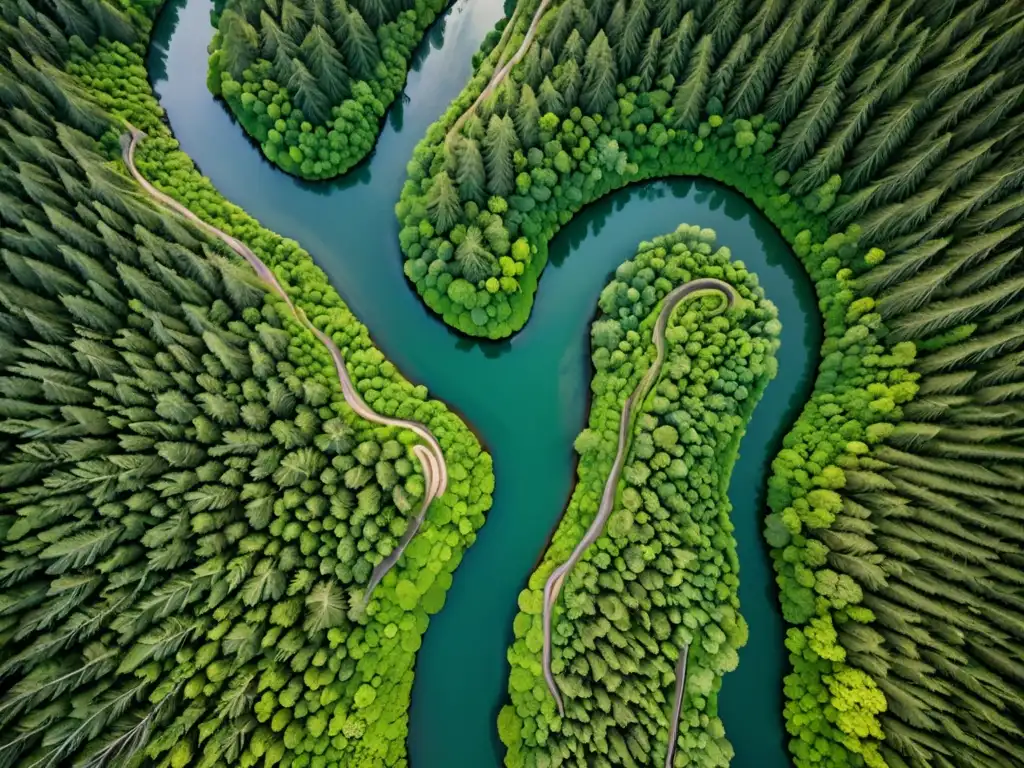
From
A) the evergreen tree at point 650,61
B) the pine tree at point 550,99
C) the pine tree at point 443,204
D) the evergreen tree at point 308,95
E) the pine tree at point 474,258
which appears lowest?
the pine tree at point 474,258

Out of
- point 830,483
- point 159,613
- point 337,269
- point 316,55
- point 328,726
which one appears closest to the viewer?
point 159,613

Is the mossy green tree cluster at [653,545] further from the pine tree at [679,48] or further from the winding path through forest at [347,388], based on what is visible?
the pine tree at [679,48]

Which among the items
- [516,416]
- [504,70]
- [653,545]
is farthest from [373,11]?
[653,545]

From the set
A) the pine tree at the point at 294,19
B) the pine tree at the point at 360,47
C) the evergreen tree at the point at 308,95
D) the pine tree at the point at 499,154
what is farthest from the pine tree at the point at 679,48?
the pine tree at the point at 294,19

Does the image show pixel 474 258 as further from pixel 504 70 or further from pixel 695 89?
pixel 695 89

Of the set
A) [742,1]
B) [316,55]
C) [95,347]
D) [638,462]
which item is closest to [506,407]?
[638,462]

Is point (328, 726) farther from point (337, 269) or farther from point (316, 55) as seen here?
point (316, 55)

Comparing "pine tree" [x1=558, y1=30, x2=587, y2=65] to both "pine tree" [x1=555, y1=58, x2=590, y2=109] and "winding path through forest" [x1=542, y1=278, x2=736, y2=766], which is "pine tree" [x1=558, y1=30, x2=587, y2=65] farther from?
"winding path through forest" [x1=542, y1=278, x2=736, y2=766]
